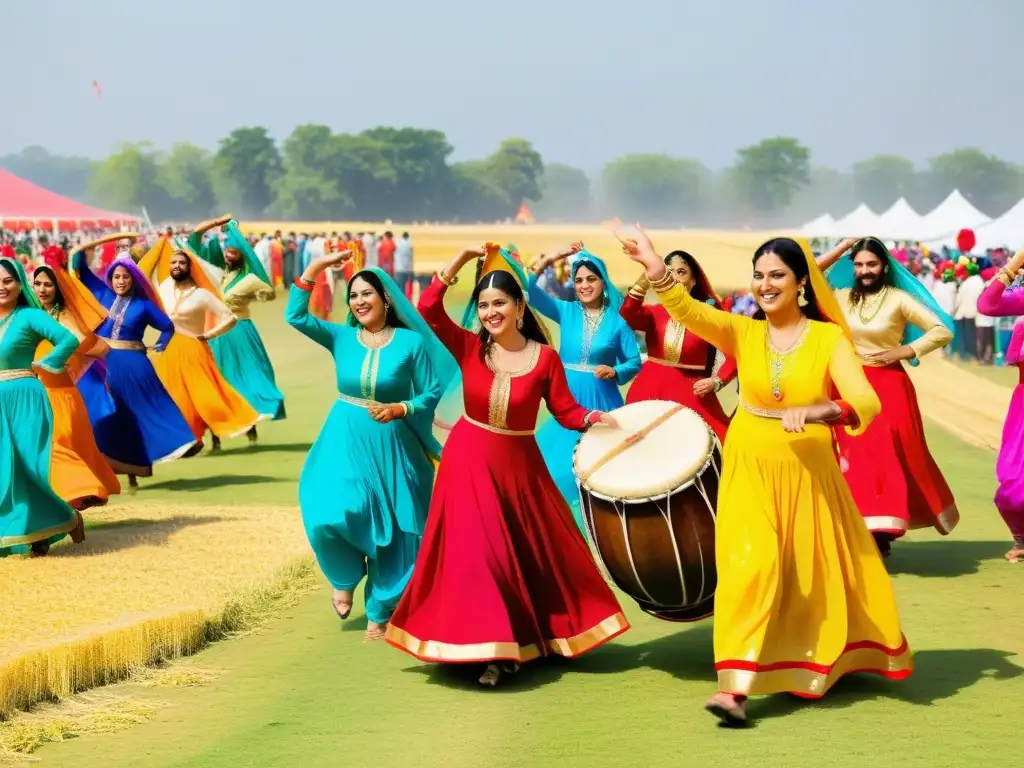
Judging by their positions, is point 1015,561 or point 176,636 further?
point 1015,561

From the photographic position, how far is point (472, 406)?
23.0 feet

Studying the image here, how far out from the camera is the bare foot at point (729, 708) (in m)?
6.00

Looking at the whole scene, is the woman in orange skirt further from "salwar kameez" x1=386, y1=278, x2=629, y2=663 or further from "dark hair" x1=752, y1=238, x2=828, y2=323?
"dark hair" x1=752, y1=238, x2=828, y2=323

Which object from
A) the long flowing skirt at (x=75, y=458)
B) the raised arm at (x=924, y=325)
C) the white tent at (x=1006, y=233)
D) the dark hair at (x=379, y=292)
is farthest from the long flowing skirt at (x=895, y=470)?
the white tent at (x=1006, y=233)

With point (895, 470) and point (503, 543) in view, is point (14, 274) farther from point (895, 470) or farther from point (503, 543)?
point (895, 470)

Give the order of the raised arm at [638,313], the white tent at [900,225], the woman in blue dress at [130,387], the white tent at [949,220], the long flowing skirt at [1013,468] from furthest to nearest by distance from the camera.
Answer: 1. the white tent at [900,225]
2. the white tent at [949,220]
3. the woman in blue dress at [130,387]
4. the raised arm at [638,313]
5. the long flowing skirt at [1013,468]

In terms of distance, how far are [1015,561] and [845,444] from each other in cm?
122

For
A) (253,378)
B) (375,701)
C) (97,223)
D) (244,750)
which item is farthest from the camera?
(97,223)

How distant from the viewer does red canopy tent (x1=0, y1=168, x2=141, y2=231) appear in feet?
198

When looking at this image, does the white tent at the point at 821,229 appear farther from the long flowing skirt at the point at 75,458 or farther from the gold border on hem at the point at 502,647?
the gold border on hem at the point at 502,647

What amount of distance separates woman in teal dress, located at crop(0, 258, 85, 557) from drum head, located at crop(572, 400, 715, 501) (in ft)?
13.1

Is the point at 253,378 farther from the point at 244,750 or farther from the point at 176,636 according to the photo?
the point at 244,750

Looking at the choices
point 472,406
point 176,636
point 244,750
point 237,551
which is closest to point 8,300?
point 237,551

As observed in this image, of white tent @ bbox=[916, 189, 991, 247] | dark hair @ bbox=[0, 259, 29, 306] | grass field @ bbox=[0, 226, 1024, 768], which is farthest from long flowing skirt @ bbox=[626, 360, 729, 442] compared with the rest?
white tent @ bbox=[916, 189, 991, 247]
